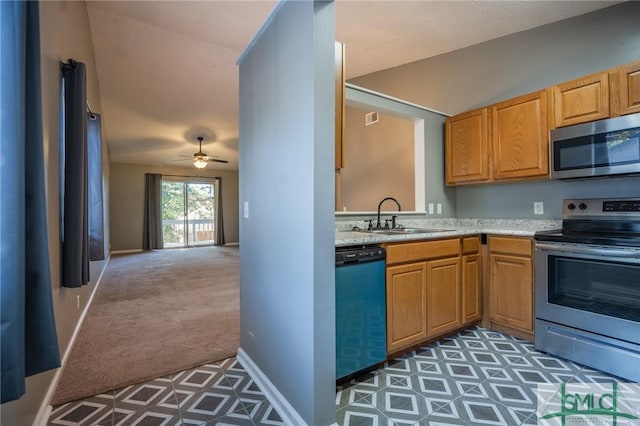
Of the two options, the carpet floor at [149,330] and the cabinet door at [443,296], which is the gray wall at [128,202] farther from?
the cabinet door at [443,296]

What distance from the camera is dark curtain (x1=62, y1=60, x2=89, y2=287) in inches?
76.3

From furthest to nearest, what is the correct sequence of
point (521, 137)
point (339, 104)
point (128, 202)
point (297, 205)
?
point (128, 202) < point (521, 137) < point (339, 104) < point (297, 205)

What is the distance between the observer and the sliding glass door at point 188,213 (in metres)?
8.69

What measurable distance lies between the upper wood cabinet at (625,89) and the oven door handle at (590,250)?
999 millimetres

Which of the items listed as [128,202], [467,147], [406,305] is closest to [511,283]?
[406,305]

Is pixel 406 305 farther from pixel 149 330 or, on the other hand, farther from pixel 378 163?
pixel 378 163

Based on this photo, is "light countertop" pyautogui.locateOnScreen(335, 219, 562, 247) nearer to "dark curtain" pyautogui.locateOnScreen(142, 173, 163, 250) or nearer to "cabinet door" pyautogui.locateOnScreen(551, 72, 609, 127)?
"cabinet door" pyautogui.locateOnScreen(551, 72, 609, 127)

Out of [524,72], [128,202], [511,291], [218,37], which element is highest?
[218,37]

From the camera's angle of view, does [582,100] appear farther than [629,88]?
Yes

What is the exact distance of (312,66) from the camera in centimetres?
133

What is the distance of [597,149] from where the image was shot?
216 cm

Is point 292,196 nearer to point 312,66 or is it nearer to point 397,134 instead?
point 312,66

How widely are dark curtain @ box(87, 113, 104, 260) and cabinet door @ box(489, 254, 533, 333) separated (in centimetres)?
358

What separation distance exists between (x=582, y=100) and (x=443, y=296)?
1.85 meters
